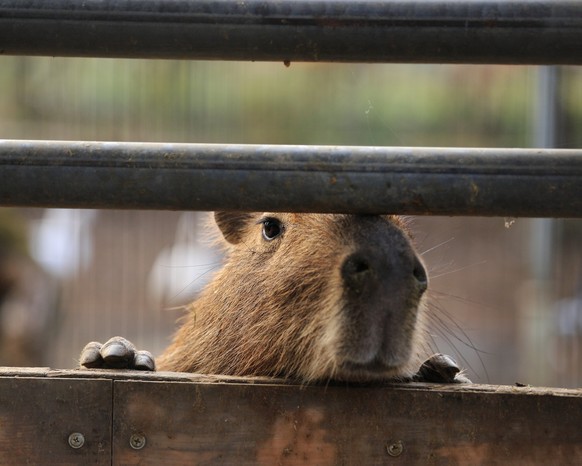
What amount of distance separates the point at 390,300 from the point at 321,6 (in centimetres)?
88

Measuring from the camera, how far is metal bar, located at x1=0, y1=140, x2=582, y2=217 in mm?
2398

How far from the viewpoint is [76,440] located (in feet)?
8.45

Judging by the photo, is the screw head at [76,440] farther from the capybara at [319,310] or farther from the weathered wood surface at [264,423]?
the capybara at [319,310]

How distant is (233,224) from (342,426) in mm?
2086

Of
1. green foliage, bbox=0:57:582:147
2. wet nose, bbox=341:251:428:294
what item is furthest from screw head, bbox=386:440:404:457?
green foliage, bbox=0:57:582:147

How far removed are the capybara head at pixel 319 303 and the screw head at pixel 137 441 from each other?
22.9 inches

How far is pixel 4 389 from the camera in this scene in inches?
102

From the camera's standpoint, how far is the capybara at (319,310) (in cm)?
276

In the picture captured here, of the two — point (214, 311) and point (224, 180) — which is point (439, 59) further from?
point (214, 311)

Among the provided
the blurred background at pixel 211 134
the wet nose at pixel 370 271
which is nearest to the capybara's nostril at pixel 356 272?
the wet nose at pixel 370 271

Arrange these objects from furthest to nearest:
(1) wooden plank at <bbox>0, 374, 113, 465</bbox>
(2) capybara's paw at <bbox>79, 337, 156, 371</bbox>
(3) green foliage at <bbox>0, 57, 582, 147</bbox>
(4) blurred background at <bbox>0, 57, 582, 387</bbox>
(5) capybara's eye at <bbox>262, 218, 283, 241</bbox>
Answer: (3) green foliage at <bbox>0, 57, 582, 147</bbox> < (4) blurred background at <bbox>0, 57, 582, 387</bbox> < (5) capybara's eye at <bbox>262, 218, 283, 241</bbox> < (2) capybara's paw at <bbox>79, 337, 156, 371</bbox> < (1) wooden plank at <bbox>0, 374, 113, 465</bbox>

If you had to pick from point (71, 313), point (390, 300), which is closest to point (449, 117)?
point (71, 313)

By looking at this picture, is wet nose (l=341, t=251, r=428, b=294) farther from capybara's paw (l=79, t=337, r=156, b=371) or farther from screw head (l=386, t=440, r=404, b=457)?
capybara's paw (l=79, t=337, r=156, b=371)

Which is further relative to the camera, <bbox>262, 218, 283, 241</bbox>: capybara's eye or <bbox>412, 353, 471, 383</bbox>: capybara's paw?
<bbox>262, 218, 283, 241</bbox>: capybara's eye
